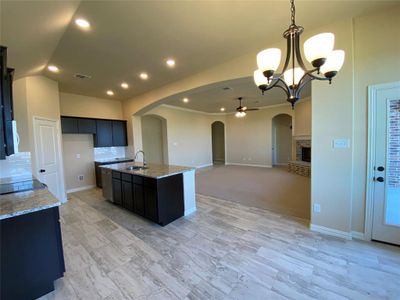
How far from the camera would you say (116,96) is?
552cm

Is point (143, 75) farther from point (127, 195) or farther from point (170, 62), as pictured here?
point (127, 195)

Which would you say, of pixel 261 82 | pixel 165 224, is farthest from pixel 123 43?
pixel 165 224

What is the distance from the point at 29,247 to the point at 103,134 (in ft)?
14.3

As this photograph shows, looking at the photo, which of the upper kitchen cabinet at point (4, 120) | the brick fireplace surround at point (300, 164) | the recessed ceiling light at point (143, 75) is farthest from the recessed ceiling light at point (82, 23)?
the brick fireplace surround at point (300, 164)

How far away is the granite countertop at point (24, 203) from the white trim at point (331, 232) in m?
3.37

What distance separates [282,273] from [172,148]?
6.11 meters

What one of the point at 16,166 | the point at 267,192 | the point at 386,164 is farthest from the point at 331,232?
the point at 16,166

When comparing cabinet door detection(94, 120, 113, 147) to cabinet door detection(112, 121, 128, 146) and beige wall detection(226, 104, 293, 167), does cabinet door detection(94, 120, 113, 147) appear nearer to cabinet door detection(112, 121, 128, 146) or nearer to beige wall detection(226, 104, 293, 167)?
cabinet door detection(112, 121, 128, 146)

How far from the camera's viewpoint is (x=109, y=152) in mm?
5883

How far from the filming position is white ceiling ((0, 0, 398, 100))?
184cm

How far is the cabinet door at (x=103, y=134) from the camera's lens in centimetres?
534

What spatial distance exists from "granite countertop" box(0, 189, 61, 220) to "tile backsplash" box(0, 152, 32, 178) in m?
1.46

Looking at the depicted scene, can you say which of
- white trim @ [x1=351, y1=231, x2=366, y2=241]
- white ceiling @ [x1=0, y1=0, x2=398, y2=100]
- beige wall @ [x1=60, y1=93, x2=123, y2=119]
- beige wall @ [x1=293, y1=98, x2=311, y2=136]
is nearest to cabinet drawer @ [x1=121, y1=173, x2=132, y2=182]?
white ceiling @ [x1=0, y1=0, x2=398, y2=100]

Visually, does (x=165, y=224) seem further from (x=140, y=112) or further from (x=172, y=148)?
(x=172, y=148)
